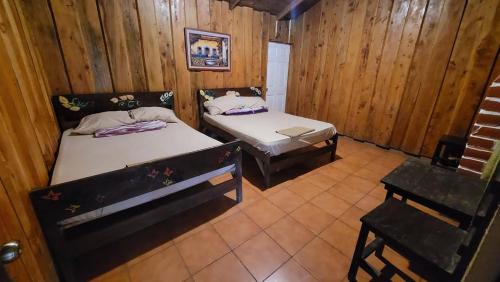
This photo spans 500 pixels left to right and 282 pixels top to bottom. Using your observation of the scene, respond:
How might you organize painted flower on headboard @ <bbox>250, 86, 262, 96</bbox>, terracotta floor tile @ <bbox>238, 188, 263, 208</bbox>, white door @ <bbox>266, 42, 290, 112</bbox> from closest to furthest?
terracotta floor tile @ <bbox>238, 188, 263, 208</bbox>
painted flower on headboard @ <bbox>250, 86, 262, 96</bbox>
white door @ <bbox>266, 42, 290, 112</bbox>

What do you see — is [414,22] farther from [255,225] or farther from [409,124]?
[255,225]

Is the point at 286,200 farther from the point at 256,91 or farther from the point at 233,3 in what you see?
the point at 233,3

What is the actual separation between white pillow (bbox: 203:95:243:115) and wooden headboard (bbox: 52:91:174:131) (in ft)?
2.12

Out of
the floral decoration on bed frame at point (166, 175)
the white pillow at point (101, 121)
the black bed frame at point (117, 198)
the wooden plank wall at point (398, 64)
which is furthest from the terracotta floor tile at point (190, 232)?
the wooden plank wall at point (398, 64)

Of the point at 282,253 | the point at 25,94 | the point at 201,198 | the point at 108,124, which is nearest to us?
the point at 25,94

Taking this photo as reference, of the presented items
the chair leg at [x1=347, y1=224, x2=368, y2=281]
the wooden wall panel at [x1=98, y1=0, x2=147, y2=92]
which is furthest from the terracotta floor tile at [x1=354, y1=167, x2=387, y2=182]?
the wooden wall panel at [x1=98, y1=0, x2=147, y2=92]

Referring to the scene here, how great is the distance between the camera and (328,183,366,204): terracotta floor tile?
7.11ft

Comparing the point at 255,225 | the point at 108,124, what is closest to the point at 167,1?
the point at 108,124

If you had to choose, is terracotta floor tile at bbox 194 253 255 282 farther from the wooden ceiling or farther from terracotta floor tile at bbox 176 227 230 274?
the wooden ceiling

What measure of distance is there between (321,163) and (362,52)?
2.17 m

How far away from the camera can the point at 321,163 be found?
2969 mm

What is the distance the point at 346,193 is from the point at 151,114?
2.61 metres

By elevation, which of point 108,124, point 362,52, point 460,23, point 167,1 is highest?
point 167,1

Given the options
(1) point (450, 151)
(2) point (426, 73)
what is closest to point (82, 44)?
(2) point (426, 73)
